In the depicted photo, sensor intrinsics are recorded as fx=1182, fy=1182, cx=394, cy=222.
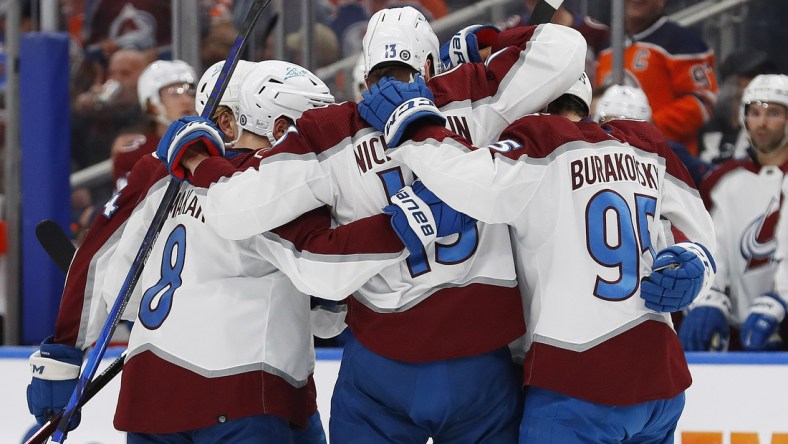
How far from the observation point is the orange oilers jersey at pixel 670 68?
455 cm

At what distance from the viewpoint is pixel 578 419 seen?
2281 millimetres

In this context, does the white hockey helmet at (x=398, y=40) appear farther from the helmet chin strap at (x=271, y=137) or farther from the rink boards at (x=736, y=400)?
the rink boards at (x=736, y=400)

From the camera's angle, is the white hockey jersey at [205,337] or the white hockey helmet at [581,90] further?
the white hockey helmet at [581,90]

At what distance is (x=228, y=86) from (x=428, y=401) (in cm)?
96

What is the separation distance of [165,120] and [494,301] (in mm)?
2571

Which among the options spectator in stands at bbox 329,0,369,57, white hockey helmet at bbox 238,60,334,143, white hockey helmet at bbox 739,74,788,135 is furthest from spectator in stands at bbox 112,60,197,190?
white hockey helmet at bbox 739,74,788,135

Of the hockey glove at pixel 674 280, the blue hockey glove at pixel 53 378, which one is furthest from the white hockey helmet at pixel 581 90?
the blue hockey glove at pixel 53 378

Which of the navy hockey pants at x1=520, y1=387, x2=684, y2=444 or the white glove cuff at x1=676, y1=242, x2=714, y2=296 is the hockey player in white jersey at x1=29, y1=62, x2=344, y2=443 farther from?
the white glove cuff at x1=676, y1=242, x2=714, y2=296

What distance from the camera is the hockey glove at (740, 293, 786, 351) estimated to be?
381 centimetres

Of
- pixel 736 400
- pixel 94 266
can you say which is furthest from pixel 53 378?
pixel 736 400

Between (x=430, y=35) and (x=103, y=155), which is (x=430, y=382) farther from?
(x=103, y=155)

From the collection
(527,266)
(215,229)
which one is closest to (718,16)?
(527,266)

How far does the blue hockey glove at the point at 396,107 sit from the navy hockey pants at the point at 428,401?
0.45m

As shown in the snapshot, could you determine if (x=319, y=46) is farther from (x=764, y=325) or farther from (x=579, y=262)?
(x=579, y=262)
